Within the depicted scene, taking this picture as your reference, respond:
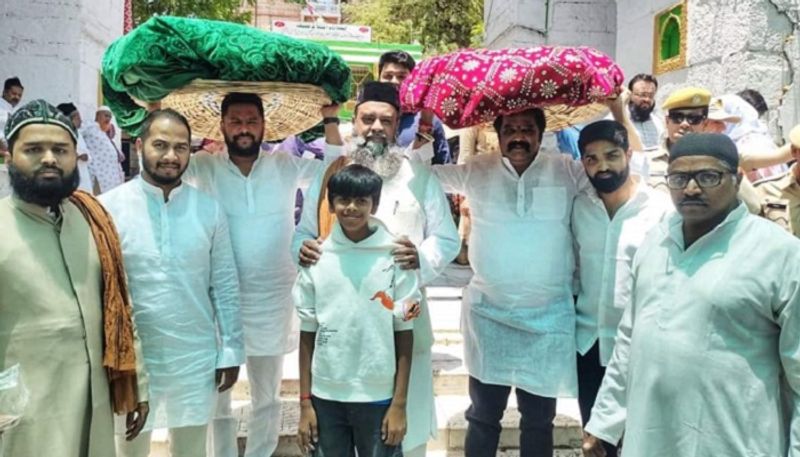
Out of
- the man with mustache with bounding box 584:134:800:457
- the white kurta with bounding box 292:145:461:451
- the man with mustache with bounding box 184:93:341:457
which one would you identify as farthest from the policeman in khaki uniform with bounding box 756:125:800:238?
the man with mustache with bounding box 184:93:341:457

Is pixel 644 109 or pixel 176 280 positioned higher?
pixel 644 109

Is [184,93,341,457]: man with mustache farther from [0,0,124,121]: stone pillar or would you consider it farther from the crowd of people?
[0,0,124,121]: stone pillar

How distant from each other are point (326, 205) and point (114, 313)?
95 centimetres

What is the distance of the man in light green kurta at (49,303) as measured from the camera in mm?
2475

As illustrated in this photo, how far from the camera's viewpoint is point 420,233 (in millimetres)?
3131

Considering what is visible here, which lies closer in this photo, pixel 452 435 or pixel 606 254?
pixel 606 254

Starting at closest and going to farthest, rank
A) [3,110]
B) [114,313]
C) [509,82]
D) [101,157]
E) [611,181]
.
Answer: [114,313], [509,82], [611,181], [3,110], [101,157]

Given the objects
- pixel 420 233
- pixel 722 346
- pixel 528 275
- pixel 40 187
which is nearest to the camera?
pixel 722 346

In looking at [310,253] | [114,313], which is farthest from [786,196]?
[114,313]

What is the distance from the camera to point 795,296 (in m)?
2.07

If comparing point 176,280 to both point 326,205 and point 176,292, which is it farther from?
point 326,205

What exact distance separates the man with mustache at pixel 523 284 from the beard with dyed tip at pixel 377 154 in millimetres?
487

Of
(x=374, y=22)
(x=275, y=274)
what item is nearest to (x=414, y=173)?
(x=275, y=274)

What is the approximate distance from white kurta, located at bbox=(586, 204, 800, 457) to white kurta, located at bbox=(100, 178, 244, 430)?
1.74 metres
